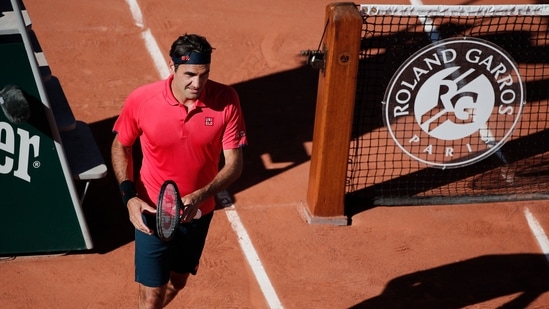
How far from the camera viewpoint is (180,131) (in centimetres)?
549

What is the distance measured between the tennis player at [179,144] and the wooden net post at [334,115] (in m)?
2.05

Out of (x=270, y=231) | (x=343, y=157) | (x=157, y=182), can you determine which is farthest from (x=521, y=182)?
(x=157, y=182)

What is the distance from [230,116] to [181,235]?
0.91 meters

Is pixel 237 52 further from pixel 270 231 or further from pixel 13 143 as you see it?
pixel 13 143

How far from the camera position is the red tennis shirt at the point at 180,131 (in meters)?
5.46

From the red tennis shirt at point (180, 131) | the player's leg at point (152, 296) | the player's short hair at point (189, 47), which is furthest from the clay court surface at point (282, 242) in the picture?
the player's short hair at point (189, 47)

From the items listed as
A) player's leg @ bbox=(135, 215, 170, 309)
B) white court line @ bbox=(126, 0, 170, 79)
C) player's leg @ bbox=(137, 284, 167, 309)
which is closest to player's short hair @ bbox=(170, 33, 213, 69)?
player's leg @ bbox=(135, 215, 170, 309)

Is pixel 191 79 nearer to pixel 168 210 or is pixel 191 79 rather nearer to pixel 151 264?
pixel 168 210

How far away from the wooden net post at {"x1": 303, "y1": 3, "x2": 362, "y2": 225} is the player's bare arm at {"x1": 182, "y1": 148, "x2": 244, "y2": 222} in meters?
2.12

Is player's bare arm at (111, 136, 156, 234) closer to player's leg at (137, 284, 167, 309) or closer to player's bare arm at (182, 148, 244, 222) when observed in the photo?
player's bare arm at (182, 148, 244, 222)

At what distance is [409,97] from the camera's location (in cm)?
802

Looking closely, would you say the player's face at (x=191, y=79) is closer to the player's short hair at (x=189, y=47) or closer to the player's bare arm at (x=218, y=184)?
the player's short hair at (x=189, y=47)

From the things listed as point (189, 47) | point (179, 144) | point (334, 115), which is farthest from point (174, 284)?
point (334, 115)

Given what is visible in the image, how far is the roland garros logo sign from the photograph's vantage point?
788 cm
